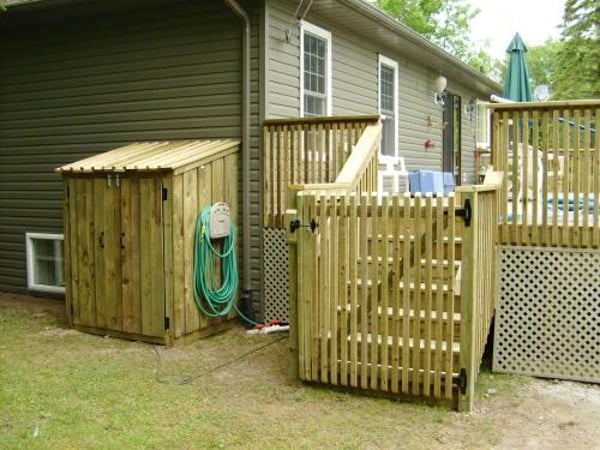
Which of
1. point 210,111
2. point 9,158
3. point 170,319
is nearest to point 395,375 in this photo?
point 170,319

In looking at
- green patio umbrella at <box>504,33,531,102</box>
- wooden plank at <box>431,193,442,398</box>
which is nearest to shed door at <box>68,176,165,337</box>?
wooden plank at <box>431,193,442,398</box>

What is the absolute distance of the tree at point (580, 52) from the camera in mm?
22016

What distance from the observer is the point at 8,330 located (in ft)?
21.6

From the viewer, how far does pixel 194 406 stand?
4.38m

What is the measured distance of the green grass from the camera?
3.80 meters

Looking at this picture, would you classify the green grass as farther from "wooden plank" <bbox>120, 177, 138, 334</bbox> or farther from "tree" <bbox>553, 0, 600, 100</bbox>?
"tree" <bbox>553, 0, 600, 100</bbox>

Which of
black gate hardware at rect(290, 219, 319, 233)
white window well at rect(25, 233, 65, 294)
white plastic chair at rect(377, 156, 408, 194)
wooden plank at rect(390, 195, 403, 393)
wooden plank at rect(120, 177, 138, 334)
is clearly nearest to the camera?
wooden plank at rect(390, 195, 403, 393)

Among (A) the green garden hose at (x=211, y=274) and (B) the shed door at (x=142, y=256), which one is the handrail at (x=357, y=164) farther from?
(B) the shed door at (x=142, y=256)

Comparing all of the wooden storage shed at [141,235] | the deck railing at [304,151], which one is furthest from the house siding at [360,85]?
the wooden storage shed at [141,235]

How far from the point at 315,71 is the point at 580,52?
701 inches

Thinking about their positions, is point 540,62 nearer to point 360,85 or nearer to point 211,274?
point 360,85

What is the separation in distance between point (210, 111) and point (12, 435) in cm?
405

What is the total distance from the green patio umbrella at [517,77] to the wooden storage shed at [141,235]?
4173 mm

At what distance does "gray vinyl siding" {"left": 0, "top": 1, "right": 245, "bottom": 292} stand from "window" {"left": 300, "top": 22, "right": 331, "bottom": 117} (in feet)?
3.43
